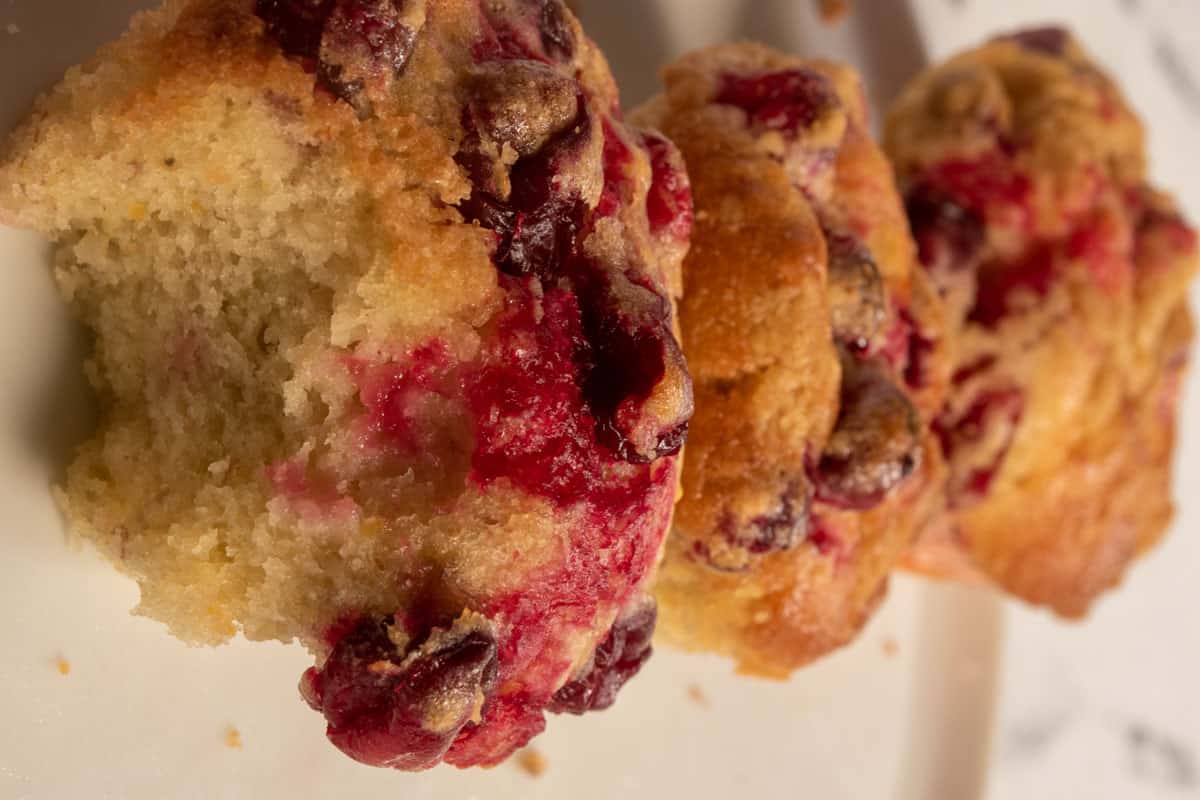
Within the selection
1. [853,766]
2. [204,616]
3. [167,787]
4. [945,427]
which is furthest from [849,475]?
[853,766]

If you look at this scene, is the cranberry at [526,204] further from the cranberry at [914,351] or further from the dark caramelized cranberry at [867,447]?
the cranberry at [914,351]

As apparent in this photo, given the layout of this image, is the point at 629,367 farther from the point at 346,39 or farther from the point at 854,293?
the point at 854,293

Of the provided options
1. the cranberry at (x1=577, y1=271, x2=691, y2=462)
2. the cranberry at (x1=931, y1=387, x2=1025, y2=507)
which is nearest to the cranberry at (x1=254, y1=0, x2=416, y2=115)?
the cranberry at (x1=577, y1=271, x2=691, y2=462)

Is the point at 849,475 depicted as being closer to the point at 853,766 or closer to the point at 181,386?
the point at 181,386

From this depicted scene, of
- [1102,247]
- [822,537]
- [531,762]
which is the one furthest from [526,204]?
[1102,247]

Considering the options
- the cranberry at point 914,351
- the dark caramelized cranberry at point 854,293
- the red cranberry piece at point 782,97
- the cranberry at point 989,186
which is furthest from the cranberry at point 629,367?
the cranberry at point 989,186
